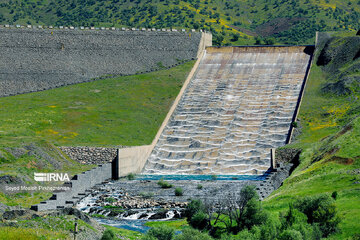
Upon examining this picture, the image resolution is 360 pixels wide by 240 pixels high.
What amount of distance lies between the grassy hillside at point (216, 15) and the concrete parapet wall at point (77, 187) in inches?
2704

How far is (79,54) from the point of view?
79625 millimetres

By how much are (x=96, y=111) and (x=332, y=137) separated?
93.3 feet

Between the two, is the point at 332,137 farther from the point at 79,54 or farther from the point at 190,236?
the point at 79,54

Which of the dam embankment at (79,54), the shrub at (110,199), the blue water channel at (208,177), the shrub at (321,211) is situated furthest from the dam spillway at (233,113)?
the shrub at (321,211)

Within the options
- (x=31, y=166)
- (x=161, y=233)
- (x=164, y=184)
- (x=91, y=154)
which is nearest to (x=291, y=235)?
(x=161, y=233)

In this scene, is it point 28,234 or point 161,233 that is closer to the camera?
point 28,234

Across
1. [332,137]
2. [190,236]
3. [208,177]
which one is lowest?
[190,236]

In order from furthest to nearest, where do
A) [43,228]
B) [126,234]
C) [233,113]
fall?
[233,113] < [126,234] < [43,228]

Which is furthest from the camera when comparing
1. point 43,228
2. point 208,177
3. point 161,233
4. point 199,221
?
point 208,177

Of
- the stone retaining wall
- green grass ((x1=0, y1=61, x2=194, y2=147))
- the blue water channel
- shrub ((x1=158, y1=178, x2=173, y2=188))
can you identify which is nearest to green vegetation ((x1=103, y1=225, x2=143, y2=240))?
shrub ((x1=158, y1=178, x2=173, y2=188))

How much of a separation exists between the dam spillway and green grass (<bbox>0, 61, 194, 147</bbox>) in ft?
7.38

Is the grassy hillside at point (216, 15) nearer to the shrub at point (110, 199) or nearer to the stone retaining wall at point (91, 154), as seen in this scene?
the stone retaining wall at point (91, 154)

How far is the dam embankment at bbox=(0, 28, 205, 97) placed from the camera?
7638cm

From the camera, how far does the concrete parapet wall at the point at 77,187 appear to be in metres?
36.8
